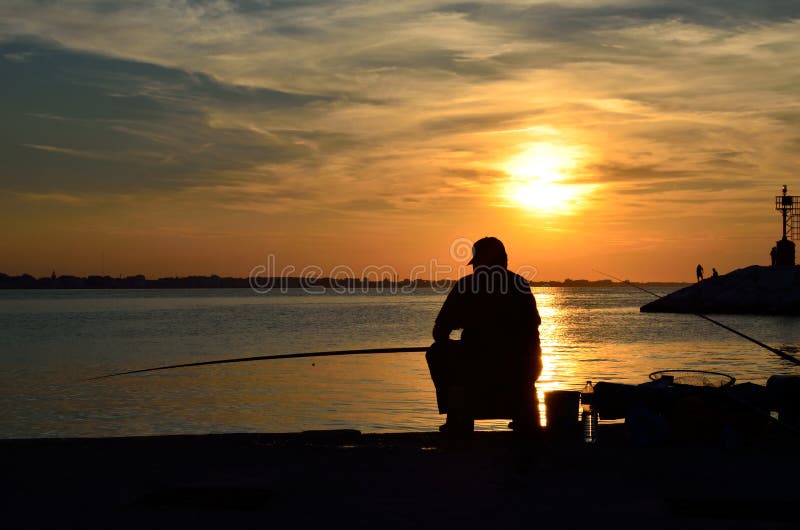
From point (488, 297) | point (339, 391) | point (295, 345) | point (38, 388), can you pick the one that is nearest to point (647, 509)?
point (488, 297)

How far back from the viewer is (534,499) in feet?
20.0

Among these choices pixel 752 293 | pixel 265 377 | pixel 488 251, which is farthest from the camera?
pixel 752 293

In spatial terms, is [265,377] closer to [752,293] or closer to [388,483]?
[388,483]

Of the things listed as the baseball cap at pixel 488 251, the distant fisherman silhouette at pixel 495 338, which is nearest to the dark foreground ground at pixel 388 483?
the distant fisherman silhouette at pixel 495 338

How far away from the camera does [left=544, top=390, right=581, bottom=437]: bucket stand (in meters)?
8.79

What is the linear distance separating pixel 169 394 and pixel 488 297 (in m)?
19.6

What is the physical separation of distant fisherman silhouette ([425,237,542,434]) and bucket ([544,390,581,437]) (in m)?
0.90

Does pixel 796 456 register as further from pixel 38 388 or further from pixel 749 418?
pixel 38 388

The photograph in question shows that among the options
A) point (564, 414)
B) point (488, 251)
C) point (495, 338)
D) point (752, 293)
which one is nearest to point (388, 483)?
point (495, 338)

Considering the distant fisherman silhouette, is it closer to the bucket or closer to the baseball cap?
the baseball cap

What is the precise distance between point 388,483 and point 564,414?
2730 mm

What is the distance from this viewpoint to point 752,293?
271ft

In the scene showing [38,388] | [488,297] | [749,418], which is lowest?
[38,388]

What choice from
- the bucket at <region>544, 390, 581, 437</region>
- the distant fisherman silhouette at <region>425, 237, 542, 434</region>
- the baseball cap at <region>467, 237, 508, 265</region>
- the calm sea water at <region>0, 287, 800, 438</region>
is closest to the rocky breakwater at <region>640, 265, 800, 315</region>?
the calm sea water at <region>0, 287, 800, 438</region>
